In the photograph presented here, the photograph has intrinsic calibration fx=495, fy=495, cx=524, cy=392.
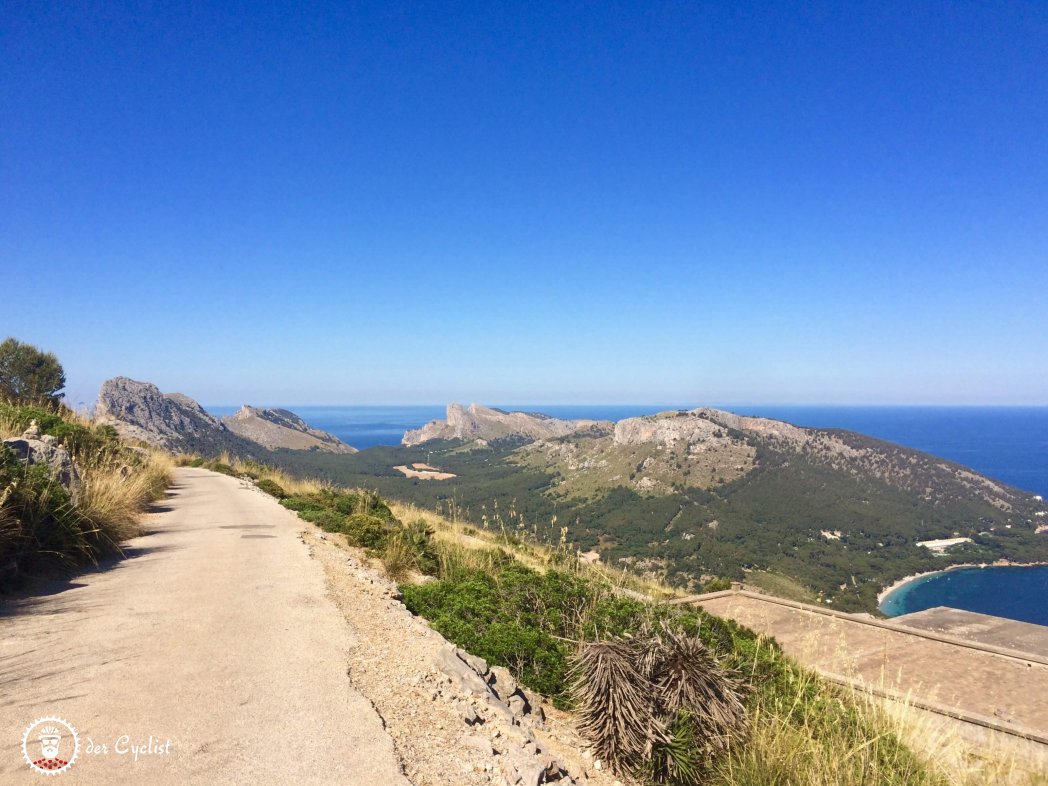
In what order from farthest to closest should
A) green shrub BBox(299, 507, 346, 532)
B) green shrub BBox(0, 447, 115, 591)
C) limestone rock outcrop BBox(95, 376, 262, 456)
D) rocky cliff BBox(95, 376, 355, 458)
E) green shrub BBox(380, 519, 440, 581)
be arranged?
limestone rock outcrop BBox(95, 376, 262, 456) < rocky cliff BBox(95, 376, 355, 458) < green shrub BBox(299, 507, 346, 532) < green shrub BBox(380, 519, 440, 581) < green shrub BBox(0, 447, 115, 591)

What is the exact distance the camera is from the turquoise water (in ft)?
196

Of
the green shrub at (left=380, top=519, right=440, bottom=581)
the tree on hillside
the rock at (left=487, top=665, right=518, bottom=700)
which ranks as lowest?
the green shrub at (left=380, top=519, right=440, bottom=581)

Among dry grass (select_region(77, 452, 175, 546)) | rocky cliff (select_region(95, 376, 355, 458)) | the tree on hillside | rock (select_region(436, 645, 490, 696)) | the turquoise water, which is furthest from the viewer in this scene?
rocky cliff (select_region(95, 376, 355, 458))

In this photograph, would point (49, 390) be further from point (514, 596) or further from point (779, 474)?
point (779, 474)

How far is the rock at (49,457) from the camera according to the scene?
25.9ft

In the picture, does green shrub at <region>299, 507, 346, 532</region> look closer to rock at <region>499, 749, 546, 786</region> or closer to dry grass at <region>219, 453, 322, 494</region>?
dry grass at <region>219, 453, 322, 494</region>

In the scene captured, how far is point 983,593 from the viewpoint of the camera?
69125 mm

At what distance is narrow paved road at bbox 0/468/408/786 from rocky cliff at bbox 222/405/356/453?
14553 cm

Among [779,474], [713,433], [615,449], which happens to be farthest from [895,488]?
[615,449]

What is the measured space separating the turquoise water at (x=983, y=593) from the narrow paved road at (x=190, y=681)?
223 feet

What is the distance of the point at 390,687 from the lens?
4.61 meters

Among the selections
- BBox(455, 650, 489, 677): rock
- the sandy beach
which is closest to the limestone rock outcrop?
BBox(455, 650, 489, 677): rock

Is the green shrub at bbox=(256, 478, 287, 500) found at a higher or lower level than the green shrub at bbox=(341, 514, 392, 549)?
lower

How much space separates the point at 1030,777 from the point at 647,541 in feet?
269
